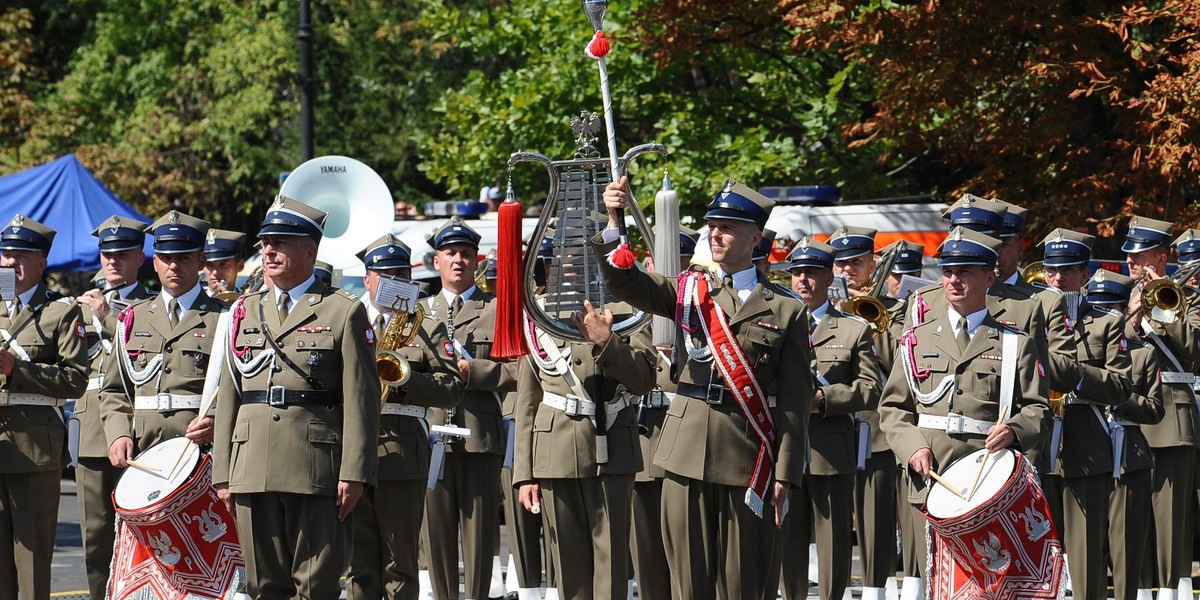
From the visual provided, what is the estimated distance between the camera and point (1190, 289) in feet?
38.0

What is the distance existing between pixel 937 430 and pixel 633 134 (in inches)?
529

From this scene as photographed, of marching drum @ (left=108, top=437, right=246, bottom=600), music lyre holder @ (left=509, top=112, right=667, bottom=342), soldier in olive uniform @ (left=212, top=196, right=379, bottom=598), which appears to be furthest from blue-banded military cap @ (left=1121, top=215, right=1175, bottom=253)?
marching drum @ (left=108, top=437, right=246, bottom=600)

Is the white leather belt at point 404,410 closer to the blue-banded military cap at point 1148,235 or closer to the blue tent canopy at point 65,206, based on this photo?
the blue-banded military cap at point 1148,235

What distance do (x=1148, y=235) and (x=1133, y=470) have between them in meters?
1.79

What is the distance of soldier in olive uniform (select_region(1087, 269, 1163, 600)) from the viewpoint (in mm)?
10188

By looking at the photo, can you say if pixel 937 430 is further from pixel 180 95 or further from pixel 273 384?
pixel 180 95

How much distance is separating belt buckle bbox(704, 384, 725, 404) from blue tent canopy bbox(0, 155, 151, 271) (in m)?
11.6

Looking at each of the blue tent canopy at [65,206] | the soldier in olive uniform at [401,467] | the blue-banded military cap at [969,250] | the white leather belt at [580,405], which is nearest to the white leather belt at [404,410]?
the soldier in olive uniform at [401,467]

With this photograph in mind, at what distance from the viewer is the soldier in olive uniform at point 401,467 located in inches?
359

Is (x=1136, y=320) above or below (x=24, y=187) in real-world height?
below

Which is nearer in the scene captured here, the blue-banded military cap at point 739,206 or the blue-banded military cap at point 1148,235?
the blue-banded military cap at point 739,206

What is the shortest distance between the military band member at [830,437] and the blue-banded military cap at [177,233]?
11.6 feet

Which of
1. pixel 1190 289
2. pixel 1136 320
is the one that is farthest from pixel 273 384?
pixel 1190 289

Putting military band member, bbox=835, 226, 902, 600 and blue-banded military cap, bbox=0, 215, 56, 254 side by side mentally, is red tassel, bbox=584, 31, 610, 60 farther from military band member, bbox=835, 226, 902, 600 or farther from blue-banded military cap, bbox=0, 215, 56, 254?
blue-banded military cap, bbox=0, 215, 56, 254
